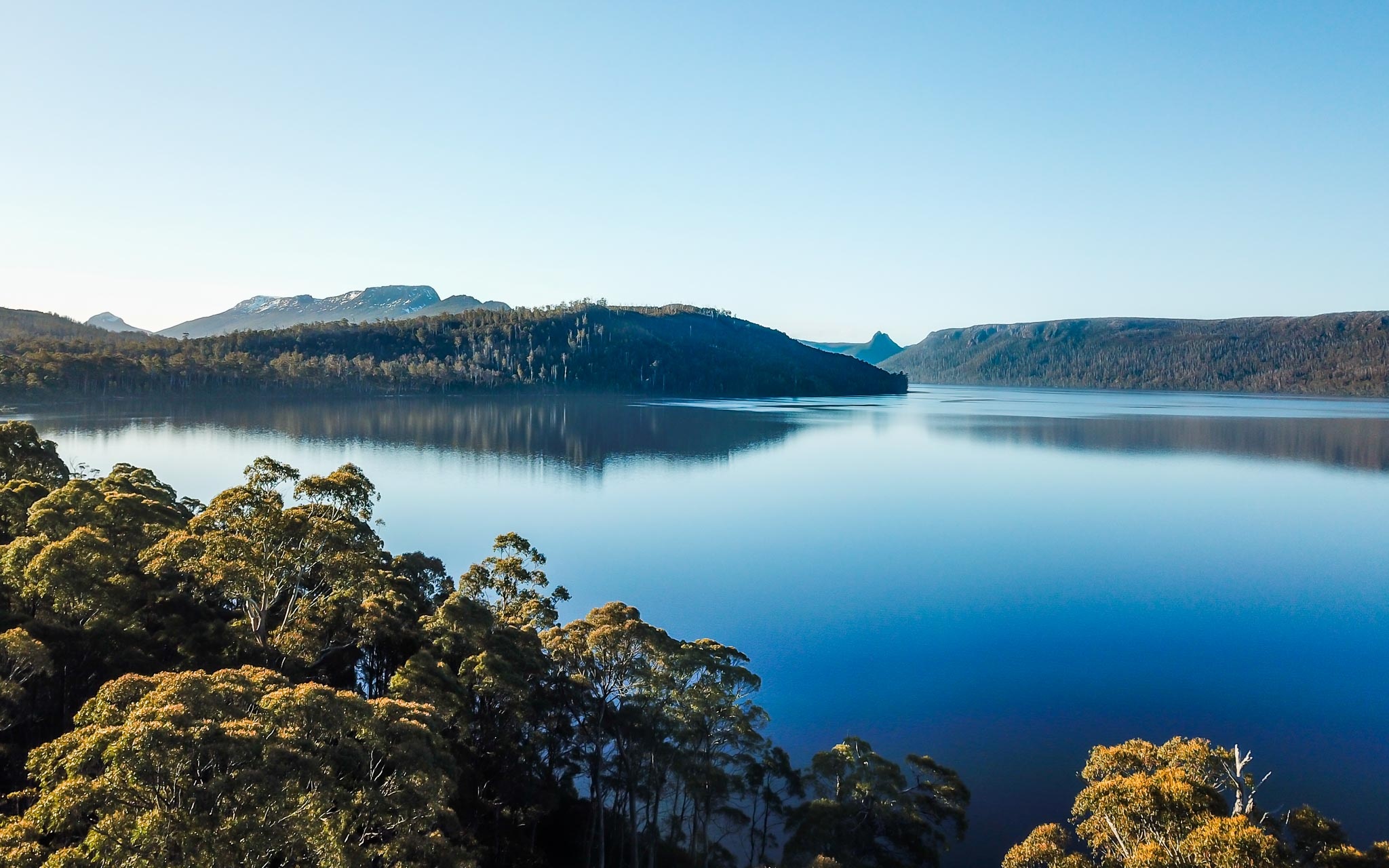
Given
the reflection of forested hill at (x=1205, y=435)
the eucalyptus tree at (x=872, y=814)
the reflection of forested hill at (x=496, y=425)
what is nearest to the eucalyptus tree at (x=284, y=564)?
the eucalyptus tree at (x=872, y=814)

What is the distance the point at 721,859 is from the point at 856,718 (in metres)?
6.95

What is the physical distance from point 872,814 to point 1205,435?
11207cm

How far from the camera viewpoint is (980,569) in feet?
120

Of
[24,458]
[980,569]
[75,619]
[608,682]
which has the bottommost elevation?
[980,569]

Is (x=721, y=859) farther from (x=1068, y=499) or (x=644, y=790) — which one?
(x=1068, y=499)

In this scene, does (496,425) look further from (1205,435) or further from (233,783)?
(233,783)

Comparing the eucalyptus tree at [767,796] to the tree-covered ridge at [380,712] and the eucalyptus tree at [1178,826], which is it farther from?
the eucalyptus tree at [1178,826]

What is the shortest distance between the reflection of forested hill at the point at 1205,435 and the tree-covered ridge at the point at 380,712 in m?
83.5

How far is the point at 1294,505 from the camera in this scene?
5303cm

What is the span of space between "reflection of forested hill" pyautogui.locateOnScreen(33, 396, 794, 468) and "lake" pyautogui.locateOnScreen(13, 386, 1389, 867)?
4.74ft

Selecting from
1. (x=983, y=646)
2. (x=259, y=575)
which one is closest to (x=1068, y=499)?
(x=983, y=646)

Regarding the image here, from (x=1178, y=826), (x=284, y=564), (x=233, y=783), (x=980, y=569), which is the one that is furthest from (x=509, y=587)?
(x=980, y=569)

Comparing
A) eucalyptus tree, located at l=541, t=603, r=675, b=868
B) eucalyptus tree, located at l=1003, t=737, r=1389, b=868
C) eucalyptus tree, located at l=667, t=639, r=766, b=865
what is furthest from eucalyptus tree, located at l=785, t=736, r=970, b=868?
eucalyptus tree, located at l=541, t=603, r=675, b=868

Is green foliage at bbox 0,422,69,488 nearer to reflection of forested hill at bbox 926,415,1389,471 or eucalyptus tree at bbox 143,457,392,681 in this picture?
eucalyptus tree at bbox 143,457,392,681
